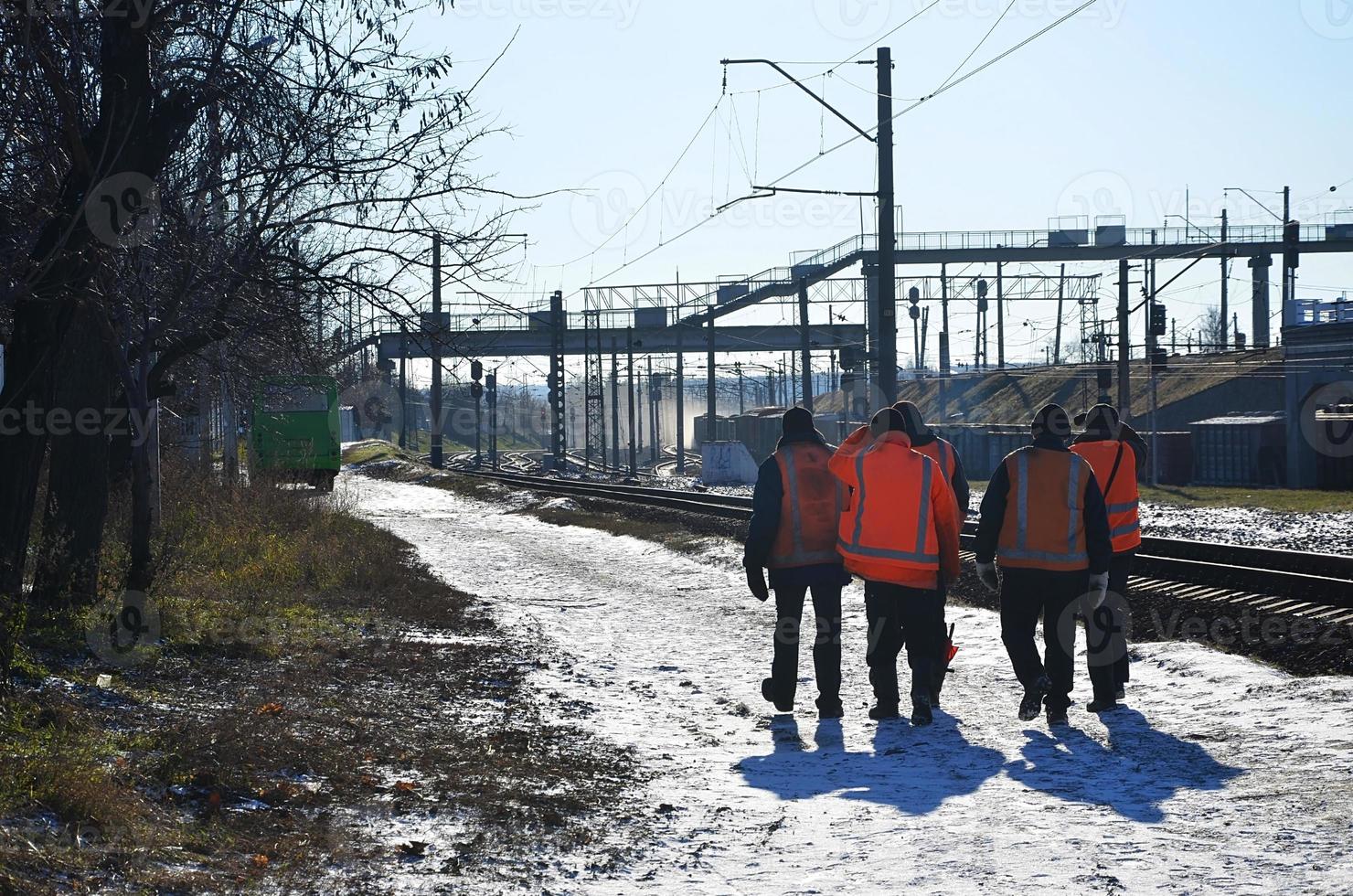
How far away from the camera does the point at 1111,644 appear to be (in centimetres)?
870

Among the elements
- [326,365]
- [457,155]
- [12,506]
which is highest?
[457,155]

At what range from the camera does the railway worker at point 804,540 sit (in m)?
8.65

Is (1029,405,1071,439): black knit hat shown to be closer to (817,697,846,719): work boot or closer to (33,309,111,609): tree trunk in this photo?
(817,697,846,719): work boot

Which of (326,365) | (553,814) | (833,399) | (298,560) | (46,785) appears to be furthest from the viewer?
(833,399)

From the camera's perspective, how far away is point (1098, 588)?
27.4 feet

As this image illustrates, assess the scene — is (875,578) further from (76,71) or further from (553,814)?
(76,71)

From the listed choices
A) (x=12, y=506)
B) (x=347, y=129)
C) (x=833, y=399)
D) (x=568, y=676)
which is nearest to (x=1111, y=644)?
(x=568, y=676)

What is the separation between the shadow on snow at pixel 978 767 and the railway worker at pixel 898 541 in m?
0.39

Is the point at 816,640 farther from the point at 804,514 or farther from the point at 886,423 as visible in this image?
the point at 886,423

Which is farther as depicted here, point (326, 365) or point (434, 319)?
point (326, 365)

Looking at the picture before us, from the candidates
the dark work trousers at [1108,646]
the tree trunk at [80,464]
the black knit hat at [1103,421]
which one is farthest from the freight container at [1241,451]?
the tree trunk at [80,464]

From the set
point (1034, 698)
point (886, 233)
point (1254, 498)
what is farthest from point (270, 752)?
point (1254, 498)

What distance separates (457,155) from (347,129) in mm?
708

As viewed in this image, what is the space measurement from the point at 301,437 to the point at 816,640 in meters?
31.7
